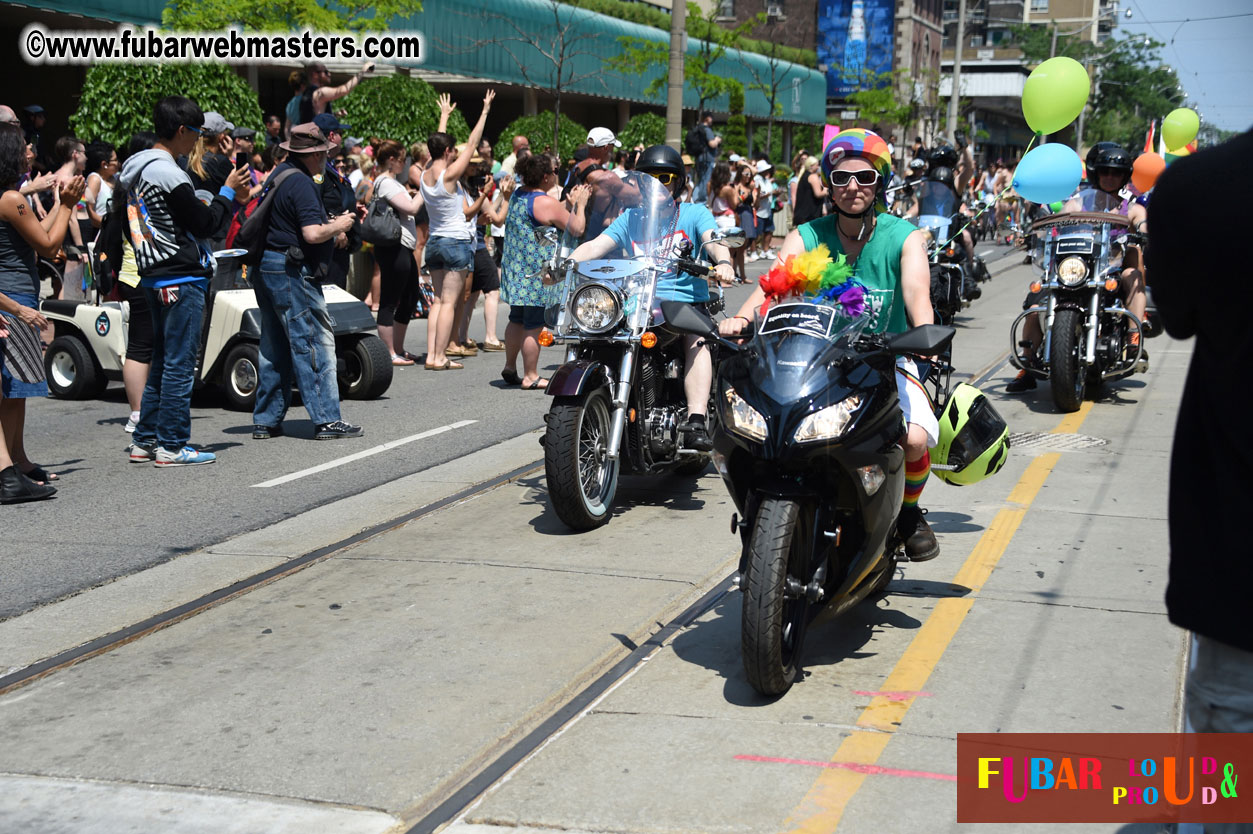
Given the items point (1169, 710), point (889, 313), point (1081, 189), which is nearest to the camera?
point (1169, 710)

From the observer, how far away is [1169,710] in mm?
4254

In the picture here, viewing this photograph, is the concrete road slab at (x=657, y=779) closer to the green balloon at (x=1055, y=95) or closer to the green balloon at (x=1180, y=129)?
the green balloon at (x=1055, y=95)

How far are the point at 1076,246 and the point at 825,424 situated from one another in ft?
21.2

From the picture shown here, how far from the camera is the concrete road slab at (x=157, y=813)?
11.5ft

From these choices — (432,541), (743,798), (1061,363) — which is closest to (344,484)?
(432,541)

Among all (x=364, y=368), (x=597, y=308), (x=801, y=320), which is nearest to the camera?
(x=801, y=320)

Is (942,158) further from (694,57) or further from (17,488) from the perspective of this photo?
(694,57)

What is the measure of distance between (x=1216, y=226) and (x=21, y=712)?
149 inches

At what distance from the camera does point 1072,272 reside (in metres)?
9.88

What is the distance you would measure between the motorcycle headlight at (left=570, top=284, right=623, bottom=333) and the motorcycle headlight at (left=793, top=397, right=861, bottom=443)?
2525 millimetres

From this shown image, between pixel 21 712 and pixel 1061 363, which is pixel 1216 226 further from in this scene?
pixel 1061 363

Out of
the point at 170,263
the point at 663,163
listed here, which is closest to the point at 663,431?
the point at 663,163

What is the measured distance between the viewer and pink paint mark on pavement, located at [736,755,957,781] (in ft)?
12.4

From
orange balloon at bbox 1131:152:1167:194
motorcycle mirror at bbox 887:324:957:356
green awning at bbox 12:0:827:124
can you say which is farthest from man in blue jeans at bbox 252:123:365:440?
green awning at bbox 12:0:827:124
